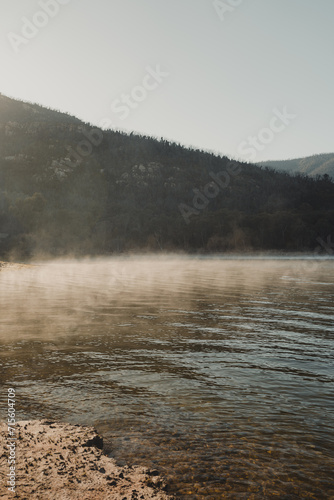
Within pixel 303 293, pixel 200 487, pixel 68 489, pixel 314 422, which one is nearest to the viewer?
pixel 68 489

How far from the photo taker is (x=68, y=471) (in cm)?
539

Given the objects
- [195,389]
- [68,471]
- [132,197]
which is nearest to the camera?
[68,471]

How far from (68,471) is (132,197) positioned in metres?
151

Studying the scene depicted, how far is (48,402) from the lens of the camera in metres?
7.91

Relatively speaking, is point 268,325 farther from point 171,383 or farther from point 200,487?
point 200,487

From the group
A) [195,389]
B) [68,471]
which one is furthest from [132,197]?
[68,471]

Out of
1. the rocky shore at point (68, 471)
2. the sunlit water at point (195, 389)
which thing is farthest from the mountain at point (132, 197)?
the rocky shore at point (68, 471)

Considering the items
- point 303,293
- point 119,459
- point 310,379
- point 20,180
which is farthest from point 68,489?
point 20,180

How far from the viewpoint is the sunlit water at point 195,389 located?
19.0ft

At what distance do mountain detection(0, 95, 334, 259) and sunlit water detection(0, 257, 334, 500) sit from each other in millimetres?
78390

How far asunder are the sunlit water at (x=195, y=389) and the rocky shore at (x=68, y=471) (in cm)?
33

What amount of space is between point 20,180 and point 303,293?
128021 mm

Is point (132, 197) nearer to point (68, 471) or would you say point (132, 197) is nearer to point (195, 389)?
point (195, 389)

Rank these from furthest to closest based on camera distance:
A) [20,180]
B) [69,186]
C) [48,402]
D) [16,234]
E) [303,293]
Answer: [69,186] → [20,180] → [16,234] → [303,293] → [48,402]
